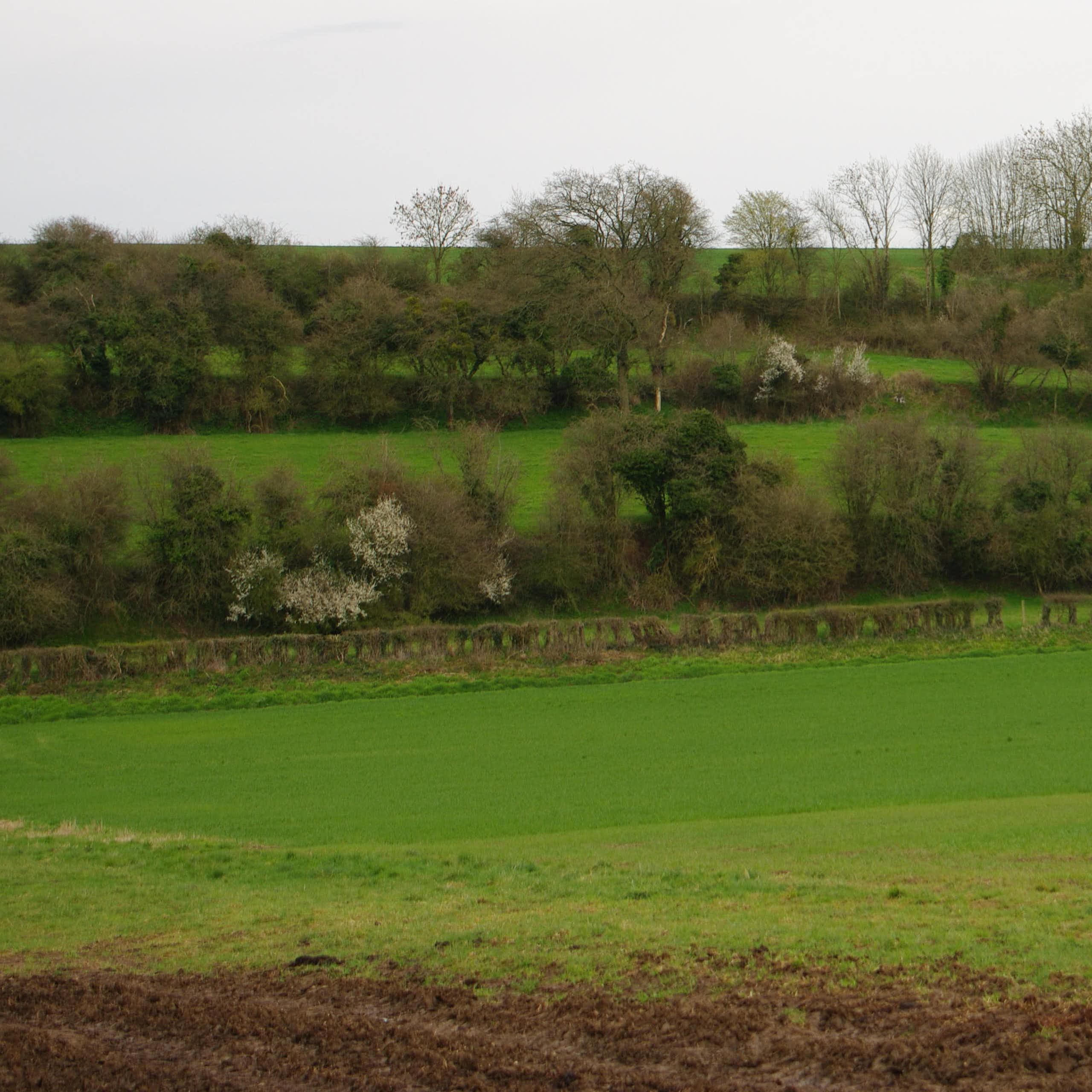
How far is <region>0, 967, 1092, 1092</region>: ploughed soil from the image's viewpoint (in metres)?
7.01

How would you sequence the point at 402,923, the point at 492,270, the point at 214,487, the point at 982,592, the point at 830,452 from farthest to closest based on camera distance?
the point at 492,270
the point at 830,452
the point at 982,592
the point at 214,487
the point at 402,923

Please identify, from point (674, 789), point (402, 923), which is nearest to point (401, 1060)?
point (402, 923)

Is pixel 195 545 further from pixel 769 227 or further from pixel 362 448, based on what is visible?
pixel 769 227

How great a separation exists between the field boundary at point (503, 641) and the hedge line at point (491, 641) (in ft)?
0.10

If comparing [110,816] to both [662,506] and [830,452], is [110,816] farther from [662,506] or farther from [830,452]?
[830,452]

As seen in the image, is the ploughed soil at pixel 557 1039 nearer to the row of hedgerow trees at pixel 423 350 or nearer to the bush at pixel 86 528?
the bush at pixel 86 528

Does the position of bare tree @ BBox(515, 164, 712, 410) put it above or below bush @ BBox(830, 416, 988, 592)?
above

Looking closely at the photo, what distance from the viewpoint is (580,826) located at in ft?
59.7

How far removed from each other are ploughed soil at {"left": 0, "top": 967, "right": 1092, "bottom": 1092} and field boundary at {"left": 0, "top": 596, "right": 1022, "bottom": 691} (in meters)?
26.5

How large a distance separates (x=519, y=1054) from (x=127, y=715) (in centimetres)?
2680

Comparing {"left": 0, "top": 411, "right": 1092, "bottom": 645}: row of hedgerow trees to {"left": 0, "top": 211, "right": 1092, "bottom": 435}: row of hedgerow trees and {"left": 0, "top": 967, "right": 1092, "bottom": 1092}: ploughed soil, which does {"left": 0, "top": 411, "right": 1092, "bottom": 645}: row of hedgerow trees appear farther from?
{"left": 0, "top": 967, "right": 1092, "bottom": 1092}: ploughed soil

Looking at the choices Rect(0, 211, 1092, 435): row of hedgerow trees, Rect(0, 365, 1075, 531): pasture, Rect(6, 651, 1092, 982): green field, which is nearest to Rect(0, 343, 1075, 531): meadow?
Rect(0, 365, 1075, 531): pasture

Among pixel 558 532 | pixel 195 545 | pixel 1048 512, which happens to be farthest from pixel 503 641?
pixel 1048 512

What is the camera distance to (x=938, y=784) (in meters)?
19.6
